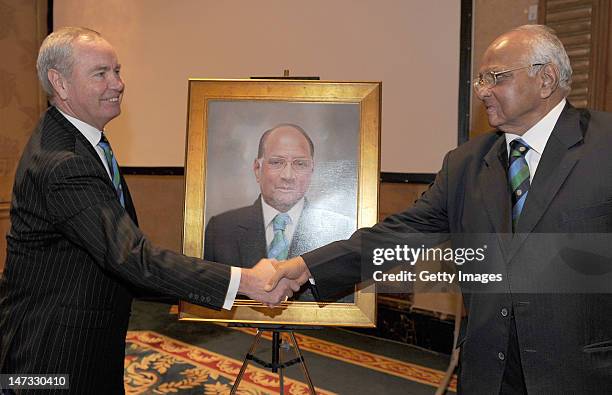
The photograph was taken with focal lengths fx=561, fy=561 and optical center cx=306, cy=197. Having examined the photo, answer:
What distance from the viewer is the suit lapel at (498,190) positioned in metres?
1.90

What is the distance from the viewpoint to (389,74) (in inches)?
184

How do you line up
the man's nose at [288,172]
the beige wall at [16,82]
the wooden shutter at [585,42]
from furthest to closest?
the beige wall at [16,82] < the wooden shutter at [585,42] < the man's nose at [288,172]

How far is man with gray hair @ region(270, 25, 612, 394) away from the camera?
1.77 meters

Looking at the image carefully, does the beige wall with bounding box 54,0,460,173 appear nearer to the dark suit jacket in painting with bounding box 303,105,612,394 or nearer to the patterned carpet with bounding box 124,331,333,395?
the patterned carpet with bounding box 124,331,333,395

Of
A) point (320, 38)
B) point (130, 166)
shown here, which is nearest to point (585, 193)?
point (320, 38)

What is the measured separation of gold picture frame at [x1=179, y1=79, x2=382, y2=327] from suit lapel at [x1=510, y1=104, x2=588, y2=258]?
0.74 meters

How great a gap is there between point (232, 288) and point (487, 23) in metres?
3.14

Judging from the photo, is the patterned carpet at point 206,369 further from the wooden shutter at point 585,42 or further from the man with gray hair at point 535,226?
the man with gray hair at point 535,226

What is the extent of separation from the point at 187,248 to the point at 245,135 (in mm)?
564

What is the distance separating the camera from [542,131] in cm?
→ 197

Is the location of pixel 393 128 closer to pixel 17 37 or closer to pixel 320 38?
pixel 320 38

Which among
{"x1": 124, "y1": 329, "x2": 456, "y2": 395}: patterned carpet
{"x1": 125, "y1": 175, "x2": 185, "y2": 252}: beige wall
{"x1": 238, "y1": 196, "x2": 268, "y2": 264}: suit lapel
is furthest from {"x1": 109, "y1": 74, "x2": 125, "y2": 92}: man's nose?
{"x1": 125, "y1": 175, "x2": 185, "y2": 252}: beige wall

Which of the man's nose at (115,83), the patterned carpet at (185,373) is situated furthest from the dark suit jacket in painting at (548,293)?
the patterned carpet at (185,373)

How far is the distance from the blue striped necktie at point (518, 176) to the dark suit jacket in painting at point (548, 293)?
0.09 feet
